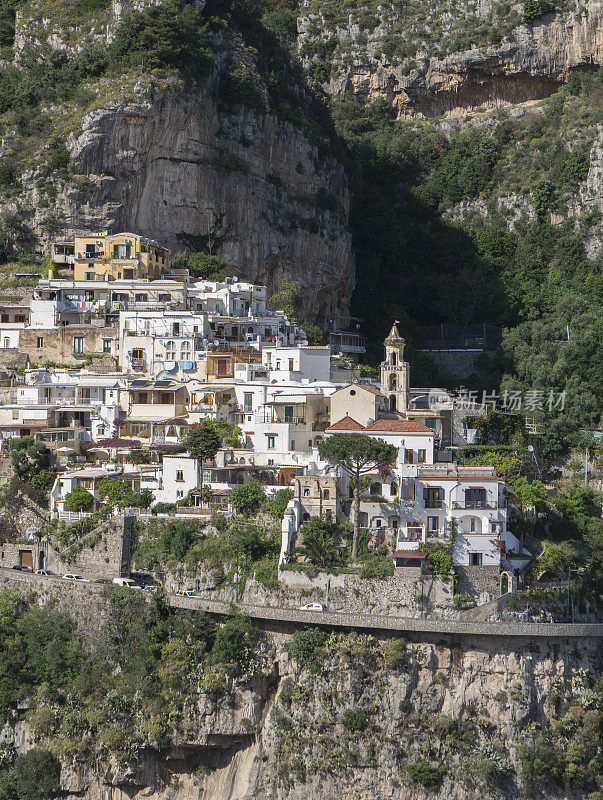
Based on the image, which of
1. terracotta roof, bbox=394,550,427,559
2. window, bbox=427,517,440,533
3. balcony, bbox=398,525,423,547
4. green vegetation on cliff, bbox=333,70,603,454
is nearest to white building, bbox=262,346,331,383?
green vegetation on cliff, bbox=333,70,603,454

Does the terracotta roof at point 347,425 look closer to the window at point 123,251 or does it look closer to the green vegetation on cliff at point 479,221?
the window at point 123,251

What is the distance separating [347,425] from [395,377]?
6.81 meters

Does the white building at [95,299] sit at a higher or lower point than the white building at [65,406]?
higher

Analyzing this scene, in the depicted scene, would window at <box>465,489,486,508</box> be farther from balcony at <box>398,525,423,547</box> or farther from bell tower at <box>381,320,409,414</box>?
bell tower at <box>381,320,409,414</box>

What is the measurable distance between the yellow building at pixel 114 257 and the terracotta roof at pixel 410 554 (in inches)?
1180

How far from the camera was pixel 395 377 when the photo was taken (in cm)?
6359

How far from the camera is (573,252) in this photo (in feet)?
294

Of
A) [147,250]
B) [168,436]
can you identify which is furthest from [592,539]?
[147,250]

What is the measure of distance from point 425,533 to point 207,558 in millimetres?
7875

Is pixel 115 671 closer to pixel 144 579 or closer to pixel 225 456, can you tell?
pixel 144 579

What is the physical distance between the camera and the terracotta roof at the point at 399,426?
5612 cm

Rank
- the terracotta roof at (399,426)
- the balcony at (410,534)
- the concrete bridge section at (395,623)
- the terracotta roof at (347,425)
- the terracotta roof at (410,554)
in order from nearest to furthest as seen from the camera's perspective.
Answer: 1. the concrete bridge section at (395,623)
2. the terracotta roof at (410,554)
3. the balcony at (410,534)
4. the terracotta roof at (399,426)
5. the terracotta roof at (347,425)

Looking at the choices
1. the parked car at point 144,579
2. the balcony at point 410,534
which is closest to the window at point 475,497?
the balcony at point 410,534

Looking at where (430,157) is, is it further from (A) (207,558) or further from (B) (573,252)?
(A) (207,558)
